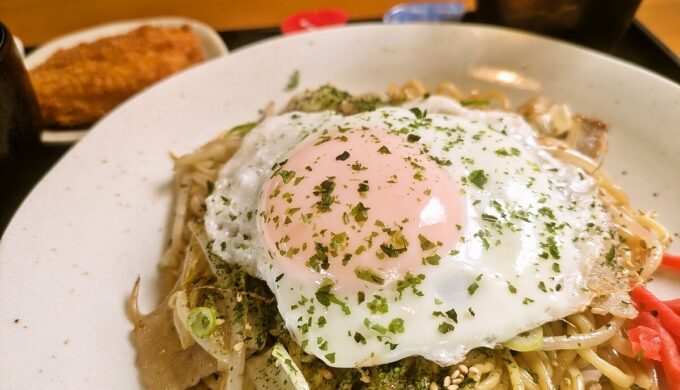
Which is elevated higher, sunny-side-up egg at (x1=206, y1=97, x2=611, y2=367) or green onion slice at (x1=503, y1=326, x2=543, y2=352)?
sunny-side-up egg at (x1=206, y1=97, x2=611, y2=367)

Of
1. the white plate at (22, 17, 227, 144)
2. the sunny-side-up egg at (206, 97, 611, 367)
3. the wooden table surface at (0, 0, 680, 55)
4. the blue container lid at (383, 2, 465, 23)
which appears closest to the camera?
the sunny-side-up egg at (206, 97, 611, 367)

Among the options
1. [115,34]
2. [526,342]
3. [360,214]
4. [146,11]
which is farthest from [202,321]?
[146,11]

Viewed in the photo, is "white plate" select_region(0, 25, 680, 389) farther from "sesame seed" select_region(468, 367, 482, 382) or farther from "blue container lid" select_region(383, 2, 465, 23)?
"sesame seed" select_region(468, 367, 482, 382)

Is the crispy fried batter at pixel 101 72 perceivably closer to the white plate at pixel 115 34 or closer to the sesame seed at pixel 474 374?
the white plate at pixel 115 34

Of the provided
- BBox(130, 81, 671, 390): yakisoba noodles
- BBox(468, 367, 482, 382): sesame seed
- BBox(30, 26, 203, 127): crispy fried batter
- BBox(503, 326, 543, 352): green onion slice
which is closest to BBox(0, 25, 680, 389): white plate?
BBox(130, 81, 671, 390): yakisoba noodles

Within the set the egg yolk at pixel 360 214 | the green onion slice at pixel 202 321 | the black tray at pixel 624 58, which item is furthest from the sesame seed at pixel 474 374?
the black tray at pixel 624 58

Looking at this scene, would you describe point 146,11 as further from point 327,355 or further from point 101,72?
point 327,355
